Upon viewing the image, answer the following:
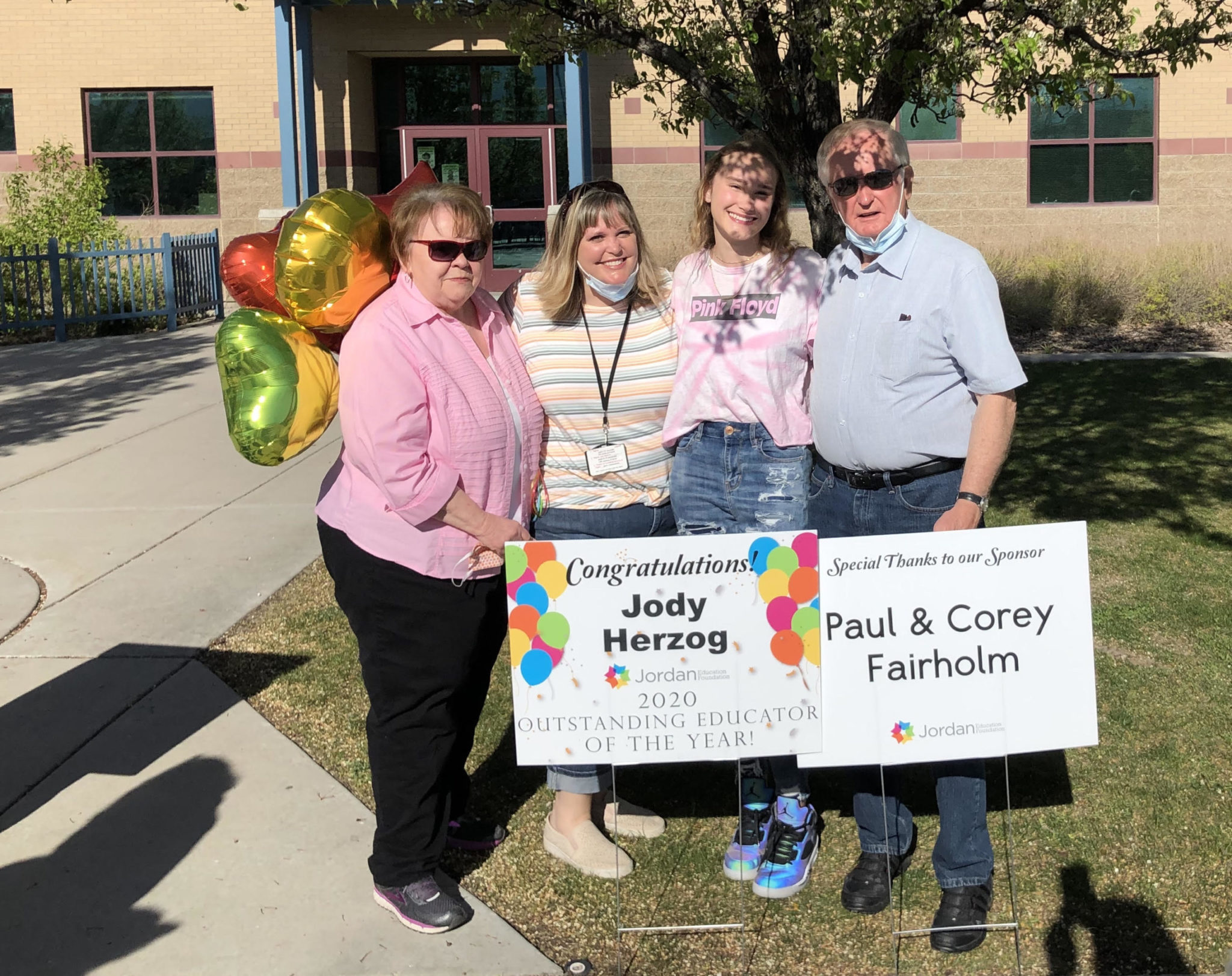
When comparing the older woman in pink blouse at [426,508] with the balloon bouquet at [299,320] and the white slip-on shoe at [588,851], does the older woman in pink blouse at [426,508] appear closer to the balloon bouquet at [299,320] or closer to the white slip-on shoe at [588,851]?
the balloon bouquet at [299,320]

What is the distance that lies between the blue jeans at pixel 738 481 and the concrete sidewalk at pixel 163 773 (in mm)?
1286

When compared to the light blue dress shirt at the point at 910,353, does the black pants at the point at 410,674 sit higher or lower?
lower

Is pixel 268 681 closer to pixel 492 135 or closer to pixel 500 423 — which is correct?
pixel 500 423

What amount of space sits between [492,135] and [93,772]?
1718 centimetres

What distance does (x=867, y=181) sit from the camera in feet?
11.2

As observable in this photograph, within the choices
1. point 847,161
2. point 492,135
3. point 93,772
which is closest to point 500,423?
point 847,161

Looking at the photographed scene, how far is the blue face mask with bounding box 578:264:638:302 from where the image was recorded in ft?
11.8

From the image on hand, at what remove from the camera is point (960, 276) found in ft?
10.9

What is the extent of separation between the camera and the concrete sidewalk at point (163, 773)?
3.61 m

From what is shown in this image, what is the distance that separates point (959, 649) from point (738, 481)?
73cm

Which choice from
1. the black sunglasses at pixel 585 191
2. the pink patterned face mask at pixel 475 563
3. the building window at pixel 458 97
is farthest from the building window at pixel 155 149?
the pink patterned face mask at pixel 475 563

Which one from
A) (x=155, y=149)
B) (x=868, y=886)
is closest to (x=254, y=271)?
(x=868, y=886)

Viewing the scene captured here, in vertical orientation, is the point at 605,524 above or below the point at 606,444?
below

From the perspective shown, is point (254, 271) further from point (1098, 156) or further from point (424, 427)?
point (1098, 156)
